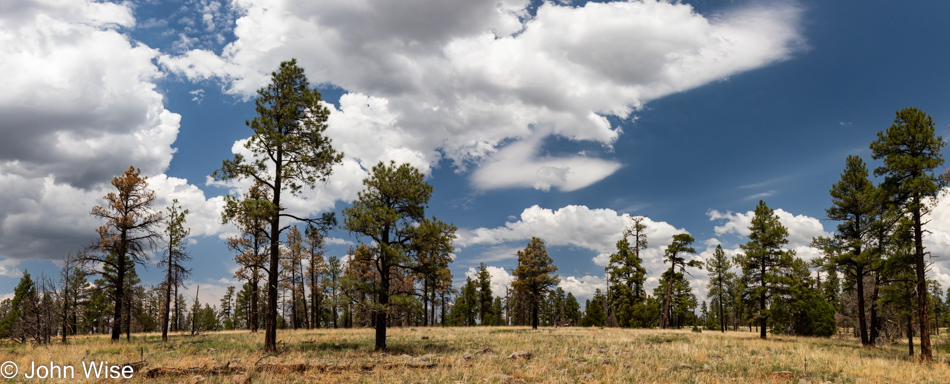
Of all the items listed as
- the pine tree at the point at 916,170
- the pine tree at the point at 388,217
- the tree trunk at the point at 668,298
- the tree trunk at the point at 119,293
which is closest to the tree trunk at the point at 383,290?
the pine tree at the point at 388,217

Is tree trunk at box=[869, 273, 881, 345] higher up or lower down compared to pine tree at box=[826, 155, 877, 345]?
lower down

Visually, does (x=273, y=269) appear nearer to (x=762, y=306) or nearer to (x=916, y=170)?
(x=916, y=170)

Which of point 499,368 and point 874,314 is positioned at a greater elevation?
point 499,368

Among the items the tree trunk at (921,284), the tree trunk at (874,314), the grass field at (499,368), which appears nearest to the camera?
the grass field at (499,368)

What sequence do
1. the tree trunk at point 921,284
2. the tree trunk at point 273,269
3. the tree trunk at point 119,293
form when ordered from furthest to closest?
1. the tree trunk at point 119,293
2. the tree trunk at point 921,284
3. the tree trunk at point 273,269

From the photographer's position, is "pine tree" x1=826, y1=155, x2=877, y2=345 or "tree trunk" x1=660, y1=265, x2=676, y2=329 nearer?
"pine tree" x1=826, y1=155, x2=877, y2=345

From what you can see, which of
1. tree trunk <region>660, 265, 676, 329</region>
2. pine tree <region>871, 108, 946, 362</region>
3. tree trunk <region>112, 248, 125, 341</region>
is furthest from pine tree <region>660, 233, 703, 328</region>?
tree trunk <region>112, 248, 125, 341</region>

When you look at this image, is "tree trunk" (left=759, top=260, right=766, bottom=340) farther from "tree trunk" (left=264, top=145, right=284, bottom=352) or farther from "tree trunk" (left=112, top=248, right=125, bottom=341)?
"tree trunk" (left=112, top=248, right=125, bottom=341)

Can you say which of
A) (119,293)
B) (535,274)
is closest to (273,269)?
(119,293)

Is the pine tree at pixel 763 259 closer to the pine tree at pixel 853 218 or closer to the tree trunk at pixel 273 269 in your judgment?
the pine tree at pixel 853 218

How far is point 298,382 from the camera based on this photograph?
11.9 meters

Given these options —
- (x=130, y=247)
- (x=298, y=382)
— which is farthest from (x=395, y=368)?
(x=130, y=247)

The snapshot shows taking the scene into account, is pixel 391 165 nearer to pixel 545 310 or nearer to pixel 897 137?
pixel 897 137

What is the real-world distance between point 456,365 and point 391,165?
34.2 feet
